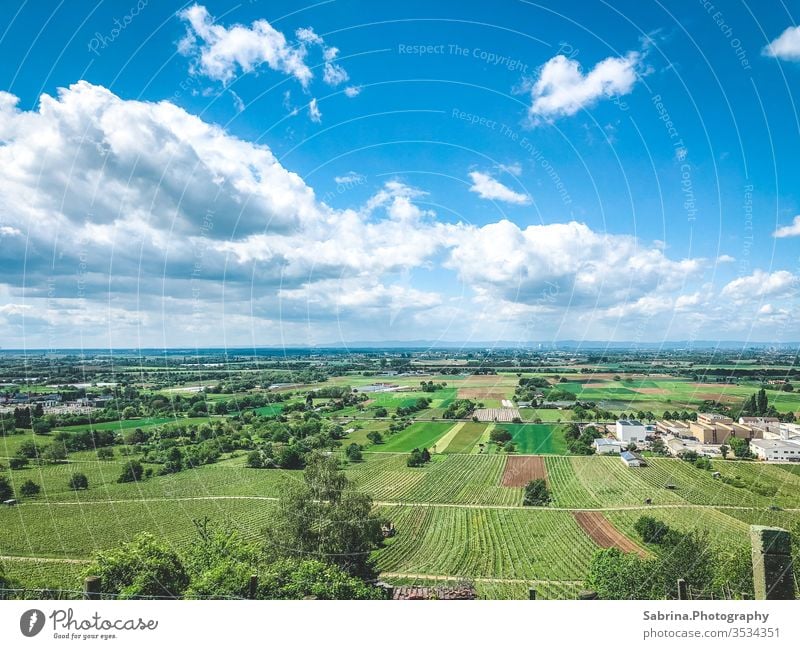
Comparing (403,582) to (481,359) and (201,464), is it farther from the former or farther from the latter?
(481,359)

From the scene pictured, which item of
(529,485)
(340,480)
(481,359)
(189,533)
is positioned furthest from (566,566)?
(189,533)

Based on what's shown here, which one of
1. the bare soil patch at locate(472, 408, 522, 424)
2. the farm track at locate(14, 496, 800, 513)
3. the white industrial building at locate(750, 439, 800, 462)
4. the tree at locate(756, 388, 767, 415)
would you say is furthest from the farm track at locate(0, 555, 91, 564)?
the tree at locate(756, 388, 767, 415)

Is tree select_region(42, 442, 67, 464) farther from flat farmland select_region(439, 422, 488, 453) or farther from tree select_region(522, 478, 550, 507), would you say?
tree select_region(522, 478, 550, 507)

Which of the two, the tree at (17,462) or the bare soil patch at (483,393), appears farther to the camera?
the bare soil patch at (483,393)

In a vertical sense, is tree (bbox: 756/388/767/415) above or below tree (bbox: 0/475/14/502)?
above

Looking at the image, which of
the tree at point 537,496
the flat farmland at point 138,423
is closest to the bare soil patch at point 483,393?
the tree at point 537,496

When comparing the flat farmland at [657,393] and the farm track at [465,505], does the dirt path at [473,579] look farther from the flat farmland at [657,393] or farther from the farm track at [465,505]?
the flat farmland at [657,393]
